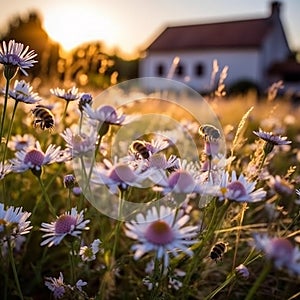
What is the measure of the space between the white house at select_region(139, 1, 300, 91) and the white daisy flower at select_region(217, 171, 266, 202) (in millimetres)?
20618

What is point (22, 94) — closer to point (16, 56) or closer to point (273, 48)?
point (16, 56)

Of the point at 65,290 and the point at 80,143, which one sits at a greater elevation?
the point at 80,143

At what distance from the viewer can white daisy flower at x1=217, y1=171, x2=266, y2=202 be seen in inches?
37.5

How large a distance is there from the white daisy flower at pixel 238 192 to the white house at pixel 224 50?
20618 millimetres

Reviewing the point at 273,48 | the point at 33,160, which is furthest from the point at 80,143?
the point at 273,48

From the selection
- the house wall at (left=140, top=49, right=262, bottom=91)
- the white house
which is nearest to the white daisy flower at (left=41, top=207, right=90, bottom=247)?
the house wall at (left=140, top=49, right=262, bottom=91)

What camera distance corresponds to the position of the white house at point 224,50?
2162cm

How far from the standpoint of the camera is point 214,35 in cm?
2320

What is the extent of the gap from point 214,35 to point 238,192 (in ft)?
75.4

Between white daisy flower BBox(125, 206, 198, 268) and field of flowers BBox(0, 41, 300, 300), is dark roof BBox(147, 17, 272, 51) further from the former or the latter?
white daisy flower BBox(125, 206, 198, 268)

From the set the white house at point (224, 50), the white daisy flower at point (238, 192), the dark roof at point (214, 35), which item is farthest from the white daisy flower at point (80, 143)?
the dark roof at point (214, 35)

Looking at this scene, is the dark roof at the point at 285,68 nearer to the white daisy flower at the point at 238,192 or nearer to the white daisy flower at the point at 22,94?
the white daisy flower at the point at 22,94

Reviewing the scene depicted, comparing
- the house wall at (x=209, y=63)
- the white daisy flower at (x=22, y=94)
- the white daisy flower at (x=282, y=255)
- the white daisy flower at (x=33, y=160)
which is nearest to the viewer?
the white daisy flower at (x=282, y=255)

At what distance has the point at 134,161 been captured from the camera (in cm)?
116
